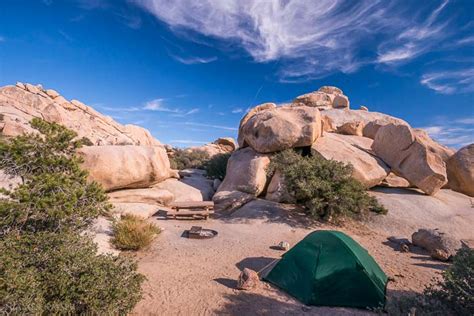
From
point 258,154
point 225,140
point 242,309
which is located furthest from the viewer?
point 225,140

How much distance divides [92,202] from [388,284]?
8.51m

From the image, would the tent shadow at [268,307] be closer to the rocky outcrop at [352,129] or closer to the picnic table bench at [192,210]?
the picnic table bench at [192,210]

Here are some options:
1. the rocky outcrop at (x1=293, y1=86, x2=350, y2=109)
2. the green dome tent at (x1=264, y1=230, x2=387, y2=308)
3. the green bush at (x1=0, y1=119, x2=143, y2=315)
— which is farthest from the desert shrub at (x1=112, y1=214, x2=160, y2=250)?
the rocky outcrop at (x1=293, y1=86, x2=350, y2=109)

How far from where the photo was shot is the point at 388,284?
7082 millimetres

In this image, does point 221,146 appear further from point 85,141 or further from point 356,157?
point 356,157

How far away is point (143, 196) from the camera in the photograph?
14.1 meters

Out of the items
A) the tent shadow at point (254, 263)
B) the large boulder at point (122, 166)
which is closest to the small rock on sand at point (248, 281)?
the tent shadow at point (254, 263)

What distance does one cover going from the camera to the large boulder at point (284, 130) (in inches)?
637

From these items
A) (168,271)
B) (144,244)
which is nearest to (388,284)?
(168,271)

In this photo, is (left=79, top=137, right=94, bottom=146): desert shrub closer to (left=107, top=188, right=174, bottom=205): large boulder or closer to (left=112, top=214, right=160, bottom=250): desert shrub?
(left=107, top=188, right=174, bottom=205): large boulder

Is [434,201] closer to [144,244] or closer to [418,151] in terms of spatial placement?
[418,151]

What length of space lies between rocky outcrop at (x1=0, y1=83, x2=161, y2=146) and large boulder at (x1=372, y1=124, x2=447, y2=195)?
28271 millimetres

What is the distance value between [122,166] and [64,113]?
3456 centimetres

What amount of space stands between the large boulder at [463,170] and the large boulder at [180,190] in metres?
17.7
